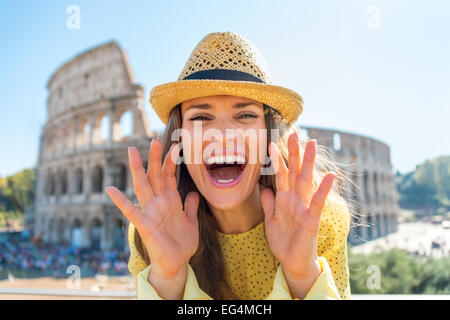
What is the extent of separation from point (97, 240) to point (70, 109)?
10211 mm

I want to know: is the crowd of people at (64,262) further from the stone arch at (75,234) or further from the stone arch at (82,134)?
the stone arch at (82,134)

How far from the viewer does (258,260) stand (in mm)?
1835

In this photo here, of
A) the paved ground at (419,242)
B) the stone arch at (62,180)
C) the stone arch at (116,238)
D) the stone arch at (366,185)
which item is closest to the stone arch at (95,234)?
the stone arch at (116,238)

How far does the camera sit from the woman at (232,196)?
1361mm

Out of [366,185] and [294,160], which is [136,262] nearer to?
[294,160]

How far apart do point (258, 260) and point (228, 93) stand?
3.42ft

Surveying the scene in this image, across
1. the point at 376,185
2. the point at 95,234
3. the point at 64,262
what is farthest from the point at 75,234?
the point at 376,185

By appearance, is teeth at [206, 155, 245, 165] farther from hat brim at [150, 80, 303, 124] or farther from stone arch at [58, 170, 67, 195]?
stone arch at [58, 170, 67, 195]

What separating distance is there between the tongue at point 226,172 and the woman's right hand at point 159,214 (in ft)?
1.10

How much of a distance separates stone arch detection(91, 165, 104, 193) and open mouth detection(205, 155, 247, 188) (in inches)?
818
